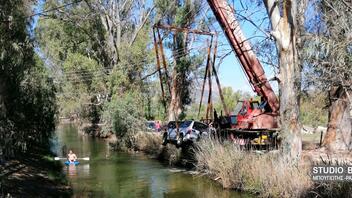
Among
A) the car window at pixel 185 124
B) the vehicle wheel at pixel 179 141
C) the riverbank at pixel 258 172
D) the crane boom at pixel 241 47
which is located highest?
the crane boom at pixel 241 47

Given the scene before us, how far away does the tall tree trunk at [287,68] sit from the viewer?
1490cm

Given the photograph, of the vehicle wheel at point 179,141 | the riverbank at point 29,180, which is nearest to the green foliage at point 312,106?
the vehicle wheel at point 179,141

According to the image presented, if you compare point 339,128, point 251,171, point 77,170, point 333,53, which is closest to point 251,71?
point 339,128

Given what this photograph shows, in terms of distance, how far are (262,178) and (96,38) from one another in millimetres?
33011

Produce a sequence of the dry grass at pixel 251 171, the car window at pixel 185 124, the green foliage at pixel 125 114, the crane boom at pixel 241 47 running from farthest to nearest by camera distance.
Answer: the green foliage at pixel 125 114, the car window at pixel 185 124, the crane boom at pixel 241 47, the dry grass at pixel 251 171

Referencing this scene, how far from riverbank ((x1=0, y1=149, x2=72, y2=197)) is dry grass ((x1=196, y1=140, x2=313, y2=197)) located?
554 centimetres

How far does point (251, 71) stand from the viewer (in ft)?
65.5

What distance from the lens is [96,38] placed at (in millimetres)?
45281

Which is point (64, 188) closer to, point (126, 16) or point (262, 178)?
point (262, 178)

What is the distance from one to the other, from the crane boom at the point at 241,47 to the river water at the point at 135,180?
15.0ft

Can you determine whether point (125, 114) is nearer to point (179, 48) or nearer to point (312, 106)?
point (179, 48)

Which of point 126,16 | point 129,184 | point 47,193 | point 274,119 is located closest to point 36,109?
point 129,184

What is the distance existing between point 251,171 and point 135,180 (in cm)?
715

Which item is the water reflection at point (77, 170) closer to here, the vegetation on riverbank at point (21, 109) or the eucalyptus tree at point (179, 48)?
the vegetation on riverbank at point (21, 109)
